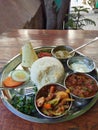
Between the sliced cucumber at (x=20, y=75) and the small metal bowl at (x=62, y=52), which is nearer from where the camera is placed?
the sliced cucumber at (x=20, y=75)

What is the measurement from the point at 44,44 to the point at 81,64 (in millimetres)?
277

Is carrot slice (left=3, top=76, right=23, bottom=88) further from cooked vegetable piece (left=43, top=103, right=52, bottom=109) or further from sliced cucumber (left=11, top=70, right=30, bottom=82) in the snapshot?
cooked vegetable piece (left=43, top=103, right=52, bottom=109)

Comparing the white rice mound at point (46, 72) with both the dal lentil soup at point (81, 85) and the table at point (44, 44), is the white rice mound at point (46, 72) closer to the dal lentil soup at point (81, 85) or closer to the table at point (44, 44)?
the dal lentil soup at point (81, 85)

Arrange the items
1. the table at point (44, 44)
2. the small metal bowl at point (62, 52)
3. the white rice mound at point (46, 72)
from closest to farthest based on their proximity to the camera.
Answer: the table at point (44, 44) → the white rice mound at point (46, 72) → the small metal bowl at point (62, 52)

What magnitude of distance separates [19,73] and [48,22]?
126 cm

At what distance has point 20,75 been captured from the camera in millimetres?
884

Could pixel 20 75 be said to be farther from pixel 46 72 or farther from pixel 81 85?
pixel 81 85

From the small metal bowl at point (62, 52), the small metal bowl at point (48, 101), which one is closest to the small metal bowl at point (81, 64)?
the small metal bowl at point (62, 52)

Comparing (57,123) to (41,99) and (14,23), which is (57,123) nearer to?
(41,99)

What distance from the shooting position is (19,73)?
2.92 feet

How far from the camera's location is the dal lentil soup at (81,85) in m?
0.76

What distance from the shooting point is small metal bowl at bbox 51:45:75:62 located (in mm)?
976

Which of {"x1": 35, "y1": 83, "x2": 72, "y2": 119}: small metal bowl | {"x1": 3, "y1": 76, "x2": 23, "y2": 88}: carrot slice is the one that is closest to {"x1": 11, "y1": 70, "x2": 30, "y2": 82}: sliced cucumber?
{"x1": 3, "y1": 76, "x2": 23, "y2": 88}: carrot slice

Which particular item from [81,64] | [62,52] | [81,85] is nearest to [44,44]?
[62,52]
